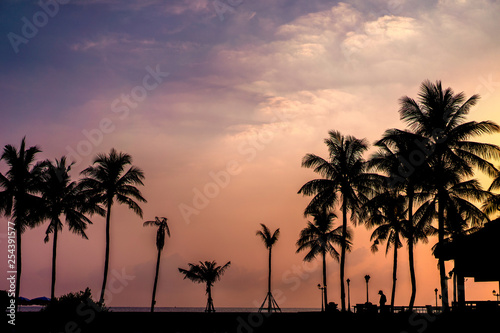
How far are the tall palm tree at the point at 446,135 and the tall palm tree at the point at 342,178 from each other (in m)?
8.95

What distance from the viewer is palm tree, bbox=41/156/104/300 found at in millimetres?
45500

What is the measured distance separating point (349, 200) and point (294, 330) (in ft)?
65.6

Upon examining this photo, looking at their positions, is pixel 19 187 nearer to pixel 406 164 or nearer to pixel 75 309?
pixel 75 309

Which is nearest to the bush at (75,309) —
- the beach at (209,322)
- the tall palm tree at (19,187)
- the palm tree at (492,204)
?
the beach at (209,322)

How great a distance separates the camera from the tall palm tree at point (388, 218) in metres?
39.7

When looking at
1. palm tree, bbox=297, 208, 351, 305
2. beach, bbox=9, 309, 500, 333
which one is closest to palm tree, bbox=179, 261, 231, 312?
palm tree, bbox=297, 208, 351, 305

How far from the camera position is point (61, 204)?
46.1m

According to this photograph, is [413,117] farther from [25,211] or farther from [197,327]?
[25,211]

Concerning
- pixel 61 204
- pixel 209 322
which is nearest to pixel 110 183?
pixel 61 204

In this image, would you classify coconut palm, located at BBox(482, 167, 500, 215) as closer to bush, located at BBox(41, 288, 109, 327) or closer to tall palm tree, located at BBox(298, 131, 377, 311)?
tall palm tree, located at BBox(298, 131, 377, 311)

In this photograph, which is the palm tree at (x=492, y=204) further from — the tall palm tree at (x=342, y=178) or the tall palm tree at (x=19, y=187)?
the tall palm tree at (x=19, y=187)

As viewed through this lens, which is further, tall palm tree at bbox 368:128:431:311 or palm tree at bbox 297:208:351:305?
palm tree at bbox 297:208:351:305

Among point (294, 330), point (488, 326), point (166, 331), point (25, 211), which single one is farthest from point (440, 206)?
point (25, 211)

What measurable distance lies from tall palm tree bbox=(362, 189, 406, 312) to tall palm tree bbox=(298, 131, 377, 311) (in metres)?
1.64
